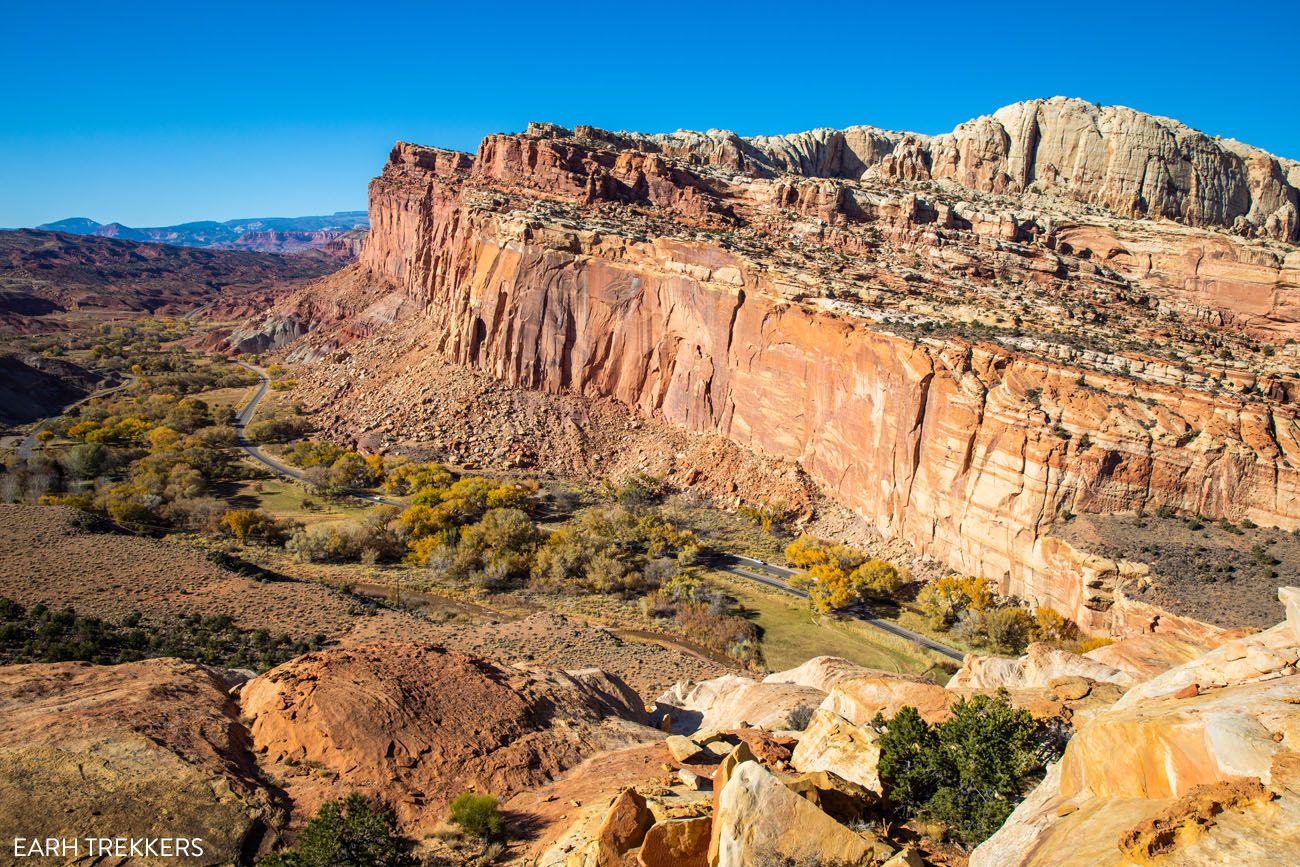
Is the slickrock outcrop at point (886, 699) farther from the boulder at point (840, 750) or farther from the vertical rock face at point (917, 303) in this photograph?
the vertical rock face at point (917, 303)

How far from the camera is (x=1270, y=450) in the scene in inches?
1117

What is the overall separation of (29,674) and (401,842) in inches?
439

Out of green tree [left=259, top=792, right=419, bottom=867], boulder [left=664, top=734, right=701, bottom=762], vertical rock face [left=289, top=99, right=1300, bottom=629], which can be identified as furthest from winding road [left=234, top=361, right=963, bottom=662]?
green tree [left=259, top=792, right=419, bottom=867]

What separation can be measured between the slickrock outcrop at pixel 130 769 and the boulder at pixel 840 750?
31.5 ft

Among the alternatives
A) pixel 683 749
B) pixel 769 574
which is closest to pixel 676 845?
pixel 683 749

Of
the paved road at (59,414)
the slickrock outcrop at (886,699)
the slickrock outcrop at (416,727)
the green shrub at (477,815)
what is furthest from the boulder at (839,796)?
the paved road at (59,414)

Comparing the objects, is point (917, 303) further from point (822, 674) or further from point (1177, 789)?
point (1177, 789)

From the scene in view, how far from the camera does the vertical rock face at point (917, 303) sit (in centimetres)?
3052

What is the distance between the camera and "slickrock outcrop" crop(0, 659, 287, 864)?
11539mm

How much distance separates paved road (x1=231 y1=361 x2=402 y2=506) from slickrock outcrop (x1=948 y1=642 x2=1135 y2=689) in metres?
37.7

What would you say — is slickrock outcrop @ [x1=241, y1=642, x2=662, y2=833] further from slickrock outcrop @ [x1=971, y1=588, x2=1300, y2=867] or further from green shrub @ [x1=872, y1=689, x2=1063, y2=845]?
slickrock outcrop @ [x1=971, y1=588, x2=1300, y2=867]

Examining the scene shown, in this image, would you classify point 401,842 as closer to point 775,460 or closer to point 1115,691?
point 1115,691

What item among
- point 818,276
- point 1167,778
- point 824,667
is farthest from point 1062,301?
point 1167,778

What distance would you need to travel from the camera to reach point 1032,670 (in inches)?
723
